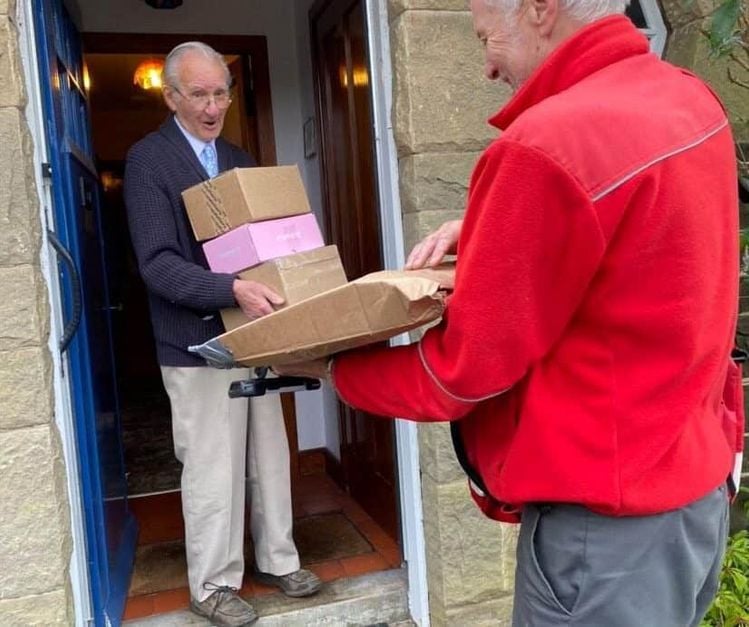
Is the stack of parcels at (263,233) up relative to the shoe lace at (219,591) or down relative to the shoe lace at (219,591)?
up

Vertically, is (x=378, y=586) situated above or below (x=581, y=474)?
below

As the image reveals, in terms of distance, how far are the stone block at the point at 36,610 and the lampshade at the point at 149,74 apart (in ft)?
11.8

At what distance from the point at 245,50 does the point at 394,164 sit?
198cm

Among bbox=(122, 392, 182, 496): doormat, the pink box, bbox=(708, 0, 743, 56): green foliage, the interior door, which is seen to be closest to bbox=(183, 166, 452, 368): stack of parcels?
the pink box

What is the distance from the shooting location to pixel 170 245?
2574 millimetres

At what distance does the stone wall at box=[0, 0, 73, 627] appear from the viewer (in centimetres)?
223

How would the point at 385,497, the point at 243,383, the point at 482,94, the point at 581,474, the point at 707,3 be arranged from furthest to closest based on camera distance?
1. the point at 385,497
2. the point at 707,3
3. the point at 482,94
4. the point at 243,383
5. the point at 581,474

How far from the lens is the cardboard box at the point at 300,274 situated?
2.30 meters

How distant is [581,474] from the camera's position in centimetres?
118

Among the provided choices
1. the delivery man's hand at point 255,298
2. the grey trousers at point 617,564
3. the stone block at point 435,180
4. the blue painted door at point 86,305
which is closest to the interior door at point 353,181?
the stone block at point 435,180

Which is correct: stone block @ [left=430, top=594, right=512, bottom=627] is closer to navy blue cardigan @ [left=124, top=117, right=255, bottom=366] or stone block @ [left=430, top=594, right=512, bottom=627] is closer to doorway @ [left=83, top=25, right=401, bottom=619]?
doorway @ [left=83, top=25, right=401, bottom=619]

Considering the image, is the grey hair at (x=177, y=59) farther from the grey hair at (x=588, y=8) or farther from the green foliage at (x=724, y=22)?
the grey hair at (x=588, y=8)

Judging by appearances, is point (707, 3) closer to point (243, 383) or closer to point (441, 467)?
point (441, 467)

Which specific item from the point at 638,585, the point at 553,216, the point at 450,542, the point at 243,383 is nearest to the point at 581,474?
the point at 638,585
